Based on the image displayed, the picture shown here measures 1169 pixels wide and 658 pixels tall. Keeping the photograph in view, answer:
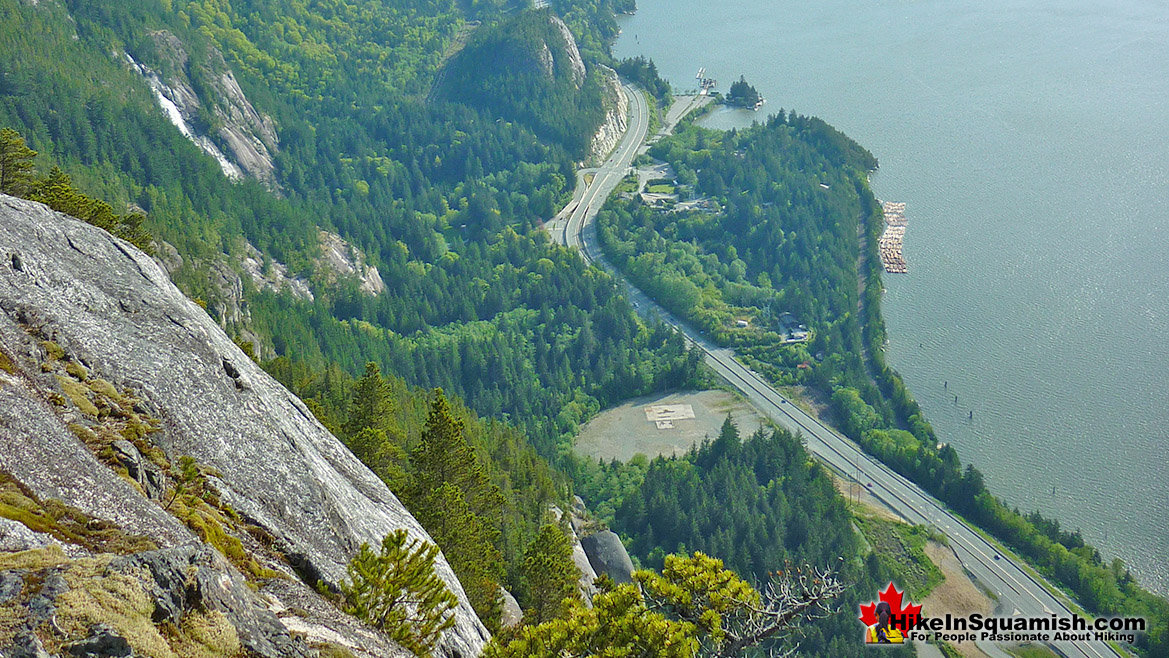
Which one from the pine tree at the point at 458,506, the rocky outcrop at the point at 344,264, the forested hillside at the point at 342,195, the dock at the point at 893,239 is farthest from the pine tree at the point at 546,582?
the dock at the point at 893,239

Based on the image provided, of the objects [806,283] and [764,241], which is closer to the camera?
[806,283]

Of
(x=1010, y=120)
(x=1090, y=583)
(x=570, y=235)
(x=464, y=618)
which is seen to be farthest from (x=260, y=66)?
(x=464, y=618)

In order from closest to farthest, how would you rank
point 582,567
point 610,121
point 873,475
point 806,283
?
point 582,567, point 873,475, point 806,283, point 610,121

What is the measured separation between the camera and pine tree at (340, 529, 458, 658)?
26.4 meters

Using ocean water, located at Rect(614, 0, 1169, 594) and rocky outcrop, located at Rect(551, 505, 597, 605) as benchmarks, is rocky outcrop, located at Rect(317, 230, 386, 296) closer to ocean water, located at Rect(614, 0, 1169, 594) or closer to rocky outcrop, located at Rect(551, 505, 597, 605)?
rocky outcrop, located at Rect(551, 505, 597, 605)

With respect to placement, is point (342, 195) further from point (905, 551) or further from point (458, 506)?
point (458, 506)

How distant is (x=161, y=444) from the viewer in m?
28.5

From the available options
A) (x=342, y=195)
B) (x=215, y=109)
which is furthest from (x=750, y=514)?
(x=215, y=109)

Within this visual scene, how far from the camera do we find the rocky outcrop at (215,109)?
121 meters

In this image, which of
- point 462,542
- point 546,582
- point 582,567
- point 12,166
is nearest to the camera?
point 462,542

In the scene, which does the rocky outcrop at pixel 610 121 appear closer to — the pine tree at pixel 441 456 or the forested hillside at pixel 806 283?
the forested hillside at pixel 806 283

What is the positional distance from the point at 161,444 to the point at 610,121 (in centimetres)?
14444

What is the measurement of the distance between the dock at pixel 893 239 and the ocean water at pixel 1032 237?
4.98 ft

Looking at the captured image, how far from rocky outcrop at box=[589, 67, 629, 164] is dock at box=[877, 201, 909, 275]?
42303 millimetres
